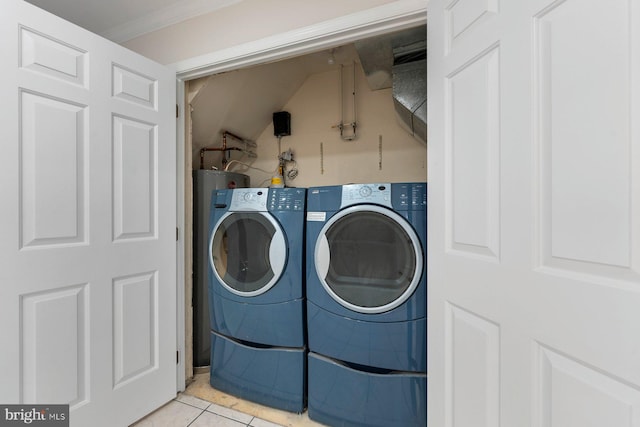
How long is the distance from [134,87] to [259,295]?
129 centimetres

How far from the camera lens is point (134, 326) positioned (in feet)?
4.49

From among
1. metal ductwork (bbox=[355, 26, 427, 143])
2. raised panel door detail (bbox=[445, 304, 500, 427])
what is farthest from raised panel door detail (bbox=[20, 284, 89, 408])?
metal ductwork (bbox=[355, 26, 427, 143])

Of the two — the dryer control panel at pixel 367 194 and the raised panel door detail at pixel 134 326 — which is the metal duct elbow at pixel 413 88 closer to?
the dryer control panel at pixel 367 194

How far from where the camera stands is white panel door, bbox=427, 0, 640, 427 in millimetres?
509

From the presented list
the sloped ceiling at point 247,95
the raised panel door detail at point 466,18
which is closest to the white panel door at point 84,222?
the sloped ceiling at point 247,95

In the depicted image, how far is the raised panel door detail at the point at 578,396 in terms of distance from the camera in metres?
0.51

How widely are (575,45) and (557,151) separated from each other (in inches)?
8.9

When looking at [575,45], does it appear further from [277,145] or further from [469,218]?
[277,145]

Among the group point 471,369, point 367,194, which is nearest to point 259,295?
point 367,194

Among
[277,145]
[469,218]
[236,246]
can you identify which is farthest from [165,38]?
[469,218]

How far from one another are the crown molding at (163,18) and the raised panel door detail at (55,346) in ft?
5.20

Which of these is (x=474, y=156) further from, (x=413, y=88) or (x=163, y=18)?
(x=163, y=18)

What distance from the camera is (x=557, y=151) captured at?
→ 606mm

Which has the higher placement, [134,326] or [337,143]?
[337,143]
